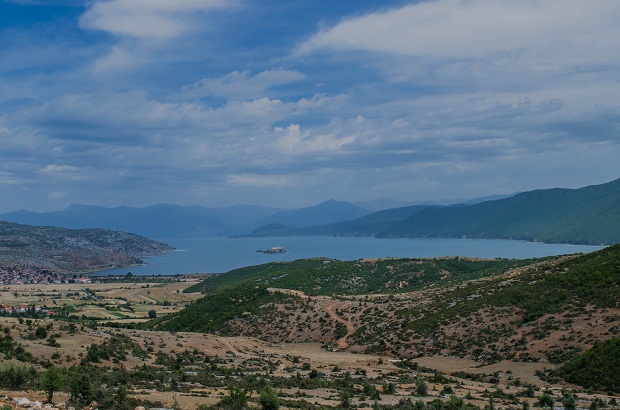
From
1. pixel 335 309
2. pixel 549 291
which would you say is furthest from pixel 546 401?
pixel 335 309

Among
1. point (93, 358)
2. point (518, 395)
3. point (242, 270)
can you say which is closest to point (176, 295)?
point (242, 270)

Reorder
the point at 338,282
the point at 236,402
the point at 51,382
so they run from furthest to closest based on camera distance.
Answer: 1. the point at 338,282
2. the point at 236,402
3. the point at 51,382

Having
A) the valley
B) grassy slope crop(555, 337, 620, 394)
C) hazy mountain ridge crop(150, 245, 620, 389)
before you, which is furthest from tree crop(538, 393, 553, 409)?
hazy mountain ridge crop(150, 245, 620, 389)

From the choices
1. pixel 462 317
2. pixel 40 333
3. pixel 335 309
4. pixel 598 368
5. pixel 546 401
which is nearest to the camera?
pixel 546 401

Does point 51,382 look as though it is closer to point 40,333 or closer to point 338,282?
point 40,333

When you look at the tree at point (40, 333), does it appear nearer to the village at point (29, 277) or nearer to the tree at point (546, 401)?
the tree at point (546, 401)

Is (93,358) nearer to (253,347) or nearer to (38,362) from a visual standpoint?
(38,362)

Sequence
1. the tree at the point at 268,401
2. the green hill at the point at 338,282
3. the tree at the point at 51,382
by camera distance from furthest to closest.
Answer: the green hill at the point at 338,282, the tree at the point at 268,401, the tree at the point at 51,382

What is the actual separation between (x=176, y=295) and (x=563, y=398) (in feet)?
378

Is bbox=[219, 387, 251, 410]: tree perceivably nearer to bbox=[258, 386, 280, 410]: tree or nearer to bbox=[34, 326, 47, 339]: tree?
bbox=[258, 386, 280, 410]: tree

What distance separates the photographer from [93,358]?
94.8 ft

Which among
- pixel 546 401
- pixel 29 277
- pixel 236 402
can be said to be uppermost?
pixel 236 402

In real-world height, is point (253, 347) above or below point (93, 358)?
below

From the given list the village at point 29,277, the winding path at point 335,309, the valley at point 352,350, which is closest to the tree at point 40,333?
the valley at point 352,350
